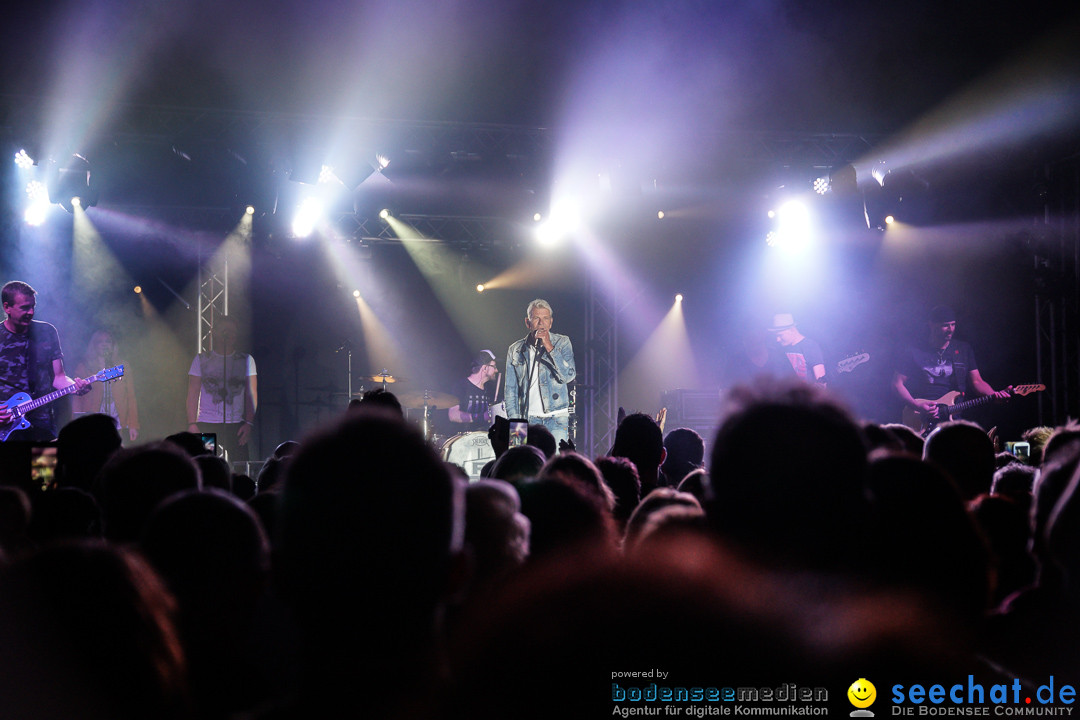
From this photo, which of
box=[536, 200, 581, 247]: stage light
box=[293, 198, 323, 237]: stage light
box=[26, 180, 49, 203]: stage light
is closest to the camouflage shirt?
box=[26, 180, 49, 203]: stage light

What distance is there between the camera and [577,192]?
36.6ft

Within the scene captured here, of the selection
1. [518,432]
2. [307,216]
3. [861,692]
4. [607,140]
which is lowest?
[861,692]

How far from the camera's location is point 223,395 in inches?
398

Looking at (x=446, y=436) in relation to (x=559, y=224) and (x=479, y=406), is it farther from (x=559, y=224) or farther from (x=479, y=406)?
(x=559, y=224)

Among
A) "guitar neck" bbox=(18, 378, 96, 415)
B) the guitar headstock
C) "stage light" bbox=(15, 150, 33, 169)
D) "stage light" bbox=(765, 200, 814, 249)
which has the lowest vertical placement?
"guitar neck" bbox=(18, 378, 96, 415)

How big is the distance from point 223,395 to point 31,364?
2376 mm

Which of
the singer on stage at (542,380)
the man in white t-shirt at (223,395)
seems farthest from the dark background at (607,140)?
→ the man in white t-shirt at (223,395)

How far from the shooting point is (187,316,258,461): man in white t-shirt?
10117mm

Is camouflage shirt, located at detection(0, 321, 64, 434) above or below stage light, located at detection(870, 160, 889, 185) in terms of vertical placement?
below

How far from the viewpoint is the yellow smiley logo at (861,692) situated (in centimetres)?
135

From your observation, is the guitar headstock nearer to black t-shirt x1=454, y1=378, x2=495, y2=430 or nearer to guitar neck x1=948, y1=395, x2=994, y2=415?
black t-shirt x1=454, y1=378, x2=495, y2=430

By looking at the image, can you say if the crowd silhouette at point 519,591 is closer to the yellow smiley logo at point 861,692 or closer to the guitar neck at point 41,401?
the yellow smiley logo at point 861,692

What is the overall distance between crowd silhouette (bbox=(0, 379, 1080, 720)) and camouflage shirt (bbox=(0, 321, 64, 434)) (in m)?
7.73

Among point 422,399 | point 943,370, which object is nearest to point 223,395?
point 422,399
